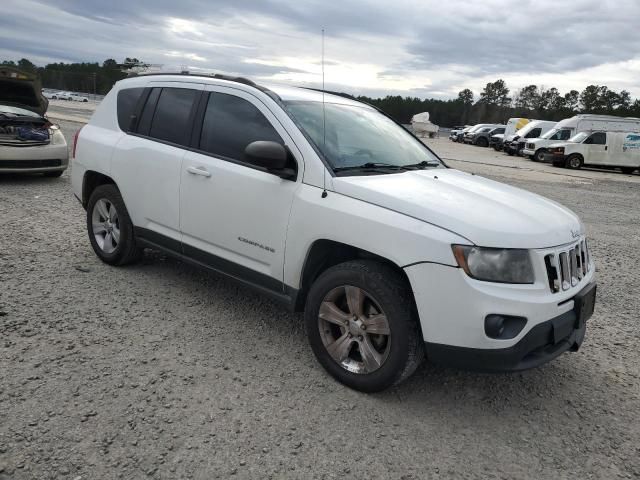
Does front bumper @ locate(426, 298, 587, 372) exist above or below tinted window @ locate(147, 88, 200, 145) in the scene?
below

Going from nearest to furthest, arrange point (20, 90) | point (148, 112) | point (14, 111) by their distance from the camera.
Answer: point (148, 112) → point (14, 111) → point (20, 90)

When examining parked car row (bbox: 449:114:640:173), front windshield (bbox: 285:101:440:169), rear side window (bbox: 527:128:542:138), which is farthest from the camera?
rear side window (bbox: 527:128:542:138)

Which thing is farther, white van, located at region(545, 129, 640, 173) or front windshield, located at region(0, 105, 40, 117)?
white van, located at region(545, 129, 640, 173)

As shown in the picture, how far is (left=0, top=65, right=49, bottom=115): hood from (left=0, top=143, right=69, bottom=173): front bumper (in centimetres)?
171

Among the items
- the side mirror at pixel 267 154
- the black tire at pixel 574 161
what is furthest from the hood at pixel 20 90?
the black tire at pixel 574 161

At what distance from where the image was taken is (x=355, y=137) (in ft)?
12.6

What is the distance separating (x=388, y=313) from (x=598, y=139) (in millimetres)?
24308

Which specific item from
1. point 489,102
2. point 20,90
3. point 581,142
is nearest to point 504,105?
point 489,102

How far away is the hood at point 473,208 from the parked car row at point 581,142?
74.7 ft

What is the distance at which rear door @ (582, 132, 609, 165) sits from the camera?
23156 mm

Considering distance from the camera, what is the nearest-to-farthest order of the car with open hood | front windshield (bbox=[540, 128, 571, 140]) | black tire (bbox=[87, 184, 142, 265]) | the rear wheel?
black tire (bbox=[87, 184, 142, 265])
the car with open hood
the rear wheel
front windshield (bbox=[540, 128, 571, 140])

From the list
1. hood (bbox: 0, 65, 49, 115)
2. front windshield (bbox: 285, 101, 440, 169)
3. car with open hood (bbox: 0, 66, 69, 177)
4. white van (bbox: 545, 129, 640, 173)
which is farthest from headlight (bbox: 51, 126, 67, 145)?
white van (bbox: 545, 129, 640, 173)

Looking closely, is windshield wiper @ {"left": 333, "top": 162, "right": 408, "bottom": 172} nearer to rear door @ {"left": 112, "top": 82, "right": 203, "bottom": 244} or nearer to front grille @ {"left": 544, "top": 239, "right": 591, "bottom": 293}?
front grille @ {"left": 544, "top": 239, "right": 591, "bottom": 293}

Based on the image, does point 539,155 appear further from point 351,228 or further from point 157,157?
point 351,228
